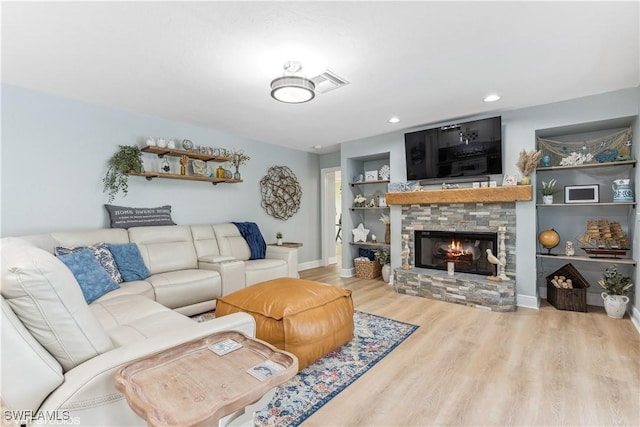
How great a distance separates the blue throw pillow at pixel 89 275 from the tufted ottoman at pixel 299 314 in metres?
0.92

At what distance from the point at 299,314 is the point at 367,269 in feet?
9.61

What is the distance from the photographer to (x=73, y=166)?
321 cm

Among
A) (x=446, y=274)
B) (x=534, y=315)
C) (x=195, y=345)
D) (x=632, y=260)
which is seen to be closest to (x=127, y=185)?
(x=195, y=345)

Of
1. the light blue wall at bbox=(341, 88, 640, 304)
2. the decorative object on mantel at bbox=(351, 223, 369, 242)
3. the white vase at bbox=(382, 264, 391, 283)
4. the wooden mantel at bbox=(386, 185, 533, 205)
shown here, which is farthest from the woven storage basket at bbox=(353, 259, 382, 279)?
the light blue wall at bbox=(341, 88, 640, 304)

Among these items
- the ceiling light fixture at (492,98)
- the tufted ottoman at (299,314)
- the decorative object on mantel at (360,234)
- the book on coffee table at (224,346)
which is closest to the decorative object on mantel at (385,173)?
the decorative object on mantel at (360,234)

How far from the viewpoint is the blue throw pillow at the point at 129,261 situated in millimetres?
2906

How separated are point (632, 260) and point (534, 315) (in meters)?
1.08

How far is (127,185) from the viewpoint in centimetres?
359

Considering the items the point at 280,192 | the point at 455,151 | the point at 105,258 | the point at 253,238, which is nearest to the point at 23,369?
the point at 105,258

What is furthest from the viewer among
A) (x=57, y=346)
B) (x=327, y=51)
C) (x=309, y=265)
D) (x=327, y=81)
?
(x=309, y=265)

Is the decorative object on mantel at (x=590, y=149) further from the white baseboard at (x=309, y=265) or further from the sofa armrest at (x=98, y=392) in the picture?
the sofa armrest at (x=98, y=392)

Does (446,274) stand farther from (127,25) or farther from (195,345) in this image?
(127,25)

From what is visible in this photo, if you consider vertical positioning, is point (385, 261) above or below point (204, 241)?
below

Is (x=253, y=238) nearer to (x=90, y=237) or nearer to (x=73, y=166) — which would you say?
(x=90, y=237)
